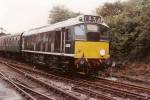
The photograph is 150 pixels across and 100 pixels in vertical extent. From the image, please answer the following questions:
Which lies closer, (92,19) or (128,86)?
(128,86)

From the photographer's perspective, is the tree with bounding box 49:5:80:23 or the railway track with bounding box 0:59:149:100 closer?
the railway track with bounding box 0:59:149:100

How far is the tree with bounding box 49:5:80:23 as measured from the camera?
36.8m

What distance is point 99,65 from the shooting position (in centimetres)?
1683

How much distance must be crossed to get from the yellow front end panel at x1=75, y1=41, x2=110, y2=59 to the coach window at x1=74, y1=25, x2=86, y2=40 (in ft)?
0.89

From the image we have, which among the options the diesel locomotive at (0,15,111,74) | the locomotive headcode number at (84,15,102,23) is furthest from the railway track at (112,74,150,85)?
the locomotive headcode number at (84,15,102,23)

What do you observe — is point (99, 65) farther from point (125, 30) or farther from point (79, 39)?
point (125, 30)

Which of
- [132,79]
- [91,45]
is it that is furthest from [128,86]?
[91,45]

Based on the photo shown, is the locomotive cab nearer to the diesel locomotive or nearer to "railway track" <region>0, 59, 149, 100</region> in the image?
the diesel locomotive

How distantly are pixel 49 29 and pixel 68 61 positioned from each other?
146 inches

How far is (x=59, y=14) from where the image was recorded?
124 ft

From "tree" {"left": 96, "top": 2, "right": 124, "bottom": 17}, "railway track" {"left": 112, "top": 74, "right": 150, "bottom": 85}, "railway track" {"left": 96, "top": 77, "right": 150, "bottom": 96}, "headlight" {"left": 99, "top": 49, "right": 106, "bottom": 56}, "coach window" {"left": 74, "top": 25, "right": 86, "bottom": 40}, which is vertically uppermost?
"tree" {"left": 96, "top": 2, "right": 124, "bottom": 17}

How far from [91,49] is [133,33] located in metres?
4.06

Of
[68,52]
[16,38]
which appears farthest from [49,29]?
[16,38]

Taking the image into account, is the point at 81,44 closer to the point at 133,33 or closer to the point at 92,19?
the point at 92,19
